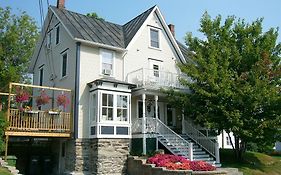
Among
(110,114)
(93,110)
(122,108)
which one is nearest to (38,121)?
(93,110)

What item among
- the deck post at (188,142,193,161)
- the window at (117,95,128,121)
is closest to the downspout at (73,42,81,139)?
the window at (117,95,128,121)

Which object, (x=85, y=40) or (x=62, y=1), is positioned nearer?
(x=85, y=40)

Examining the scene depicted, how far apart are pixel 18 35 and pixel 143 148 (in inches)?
936

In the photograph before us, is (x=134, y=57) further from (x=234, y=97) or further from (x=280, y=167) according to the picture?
(x=280, y=167)

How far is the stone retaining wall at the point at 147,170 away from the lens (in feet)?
45.8

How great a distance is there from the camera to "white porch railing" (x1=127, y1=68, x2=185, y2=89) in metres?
19.6

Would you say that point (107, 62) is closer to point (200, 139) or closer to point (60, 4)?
point (60, 4)

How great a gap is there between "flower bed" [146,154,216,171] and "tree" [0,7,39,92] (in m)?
23.1

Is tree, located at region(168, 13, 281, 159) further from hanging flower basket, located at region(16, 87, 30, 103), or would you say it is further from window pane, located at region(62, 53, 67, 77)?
hanging flower basket, located at region(16, 87, 30, 103)

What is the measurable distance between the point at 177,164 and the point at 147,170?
1.68 m

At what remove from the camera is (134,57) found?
69.8 feet

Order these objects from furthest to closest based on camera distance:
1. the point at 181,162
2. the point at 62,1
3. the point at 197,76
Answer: the point at 62,1
the point at 197,76
the point at 181,162

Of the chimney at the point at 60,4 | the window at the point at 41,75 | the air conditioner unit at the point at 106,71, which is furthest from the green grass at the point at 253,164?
the chimney at the point at 60,4

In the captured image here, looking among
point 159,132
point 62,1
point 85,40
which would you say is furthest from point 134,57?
point 62,1
